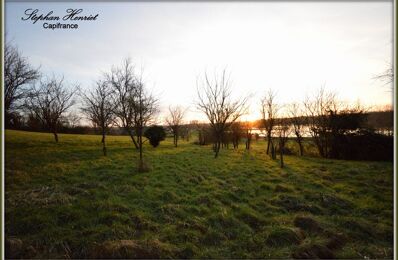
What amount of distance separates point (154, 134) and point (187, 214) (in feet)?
61.3

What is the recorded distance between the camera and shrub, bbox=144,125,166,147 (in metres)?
25.9

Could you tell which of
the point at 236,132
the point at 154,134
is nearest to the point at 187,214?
the point at 154,134

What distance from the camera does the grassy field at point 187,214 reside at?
6.10 metres

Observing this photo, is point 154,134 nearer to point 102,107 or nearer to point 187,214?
point 102,107

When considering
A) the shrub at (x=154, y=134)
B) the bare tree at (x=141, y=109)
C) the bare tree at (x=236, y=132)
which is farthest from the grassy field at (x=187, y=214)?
the bare tree at (x=236, y=132)

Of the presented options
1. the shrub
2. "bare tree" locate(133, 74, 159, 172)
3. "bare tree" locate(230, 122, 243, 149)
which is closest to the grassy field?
"bare tree" locate(133, 74, 159, 172)

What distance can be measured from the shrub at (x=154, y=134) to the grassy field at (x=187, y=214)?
12365 mm

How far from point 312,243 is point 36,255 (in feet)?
23.4

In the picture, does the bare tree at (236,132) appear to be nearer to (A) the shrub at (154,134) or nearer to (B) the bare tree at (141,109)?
(A) the shrub at (154,134)

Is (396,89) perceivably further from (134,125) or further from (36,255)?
(134,125)

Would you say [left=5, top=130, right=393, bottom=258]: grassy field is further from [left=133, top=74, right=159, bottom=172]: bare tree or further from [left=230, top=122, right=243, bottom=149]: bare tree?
[left=230, top=122, right=243, bottom=149]: bare tree

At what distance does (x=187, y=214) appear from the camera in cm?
803

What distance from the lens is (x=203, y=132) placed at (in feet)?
123

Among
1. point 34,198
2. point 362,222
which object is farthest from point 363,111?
point 34,198
